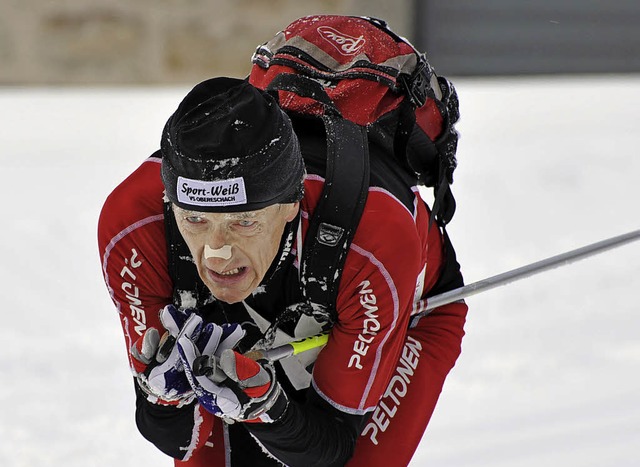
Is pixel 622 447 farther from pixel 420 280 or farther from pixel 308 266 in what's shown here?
pixel 308 266

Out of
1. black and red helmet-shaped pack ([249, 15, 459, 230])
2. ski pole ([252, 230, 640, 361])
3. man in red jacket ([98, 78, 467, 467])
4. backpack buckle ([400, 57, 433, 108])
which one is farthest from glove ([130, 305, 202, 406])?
backpack buckle ([400, 57, 433, 108])

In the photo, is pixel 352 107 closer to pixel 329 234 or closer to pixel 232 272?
pixel 329 234

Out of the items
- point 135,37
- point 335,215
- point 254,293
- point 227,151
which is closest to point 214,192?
point 227,151

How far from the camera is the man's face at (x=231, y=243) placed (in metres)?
1.78

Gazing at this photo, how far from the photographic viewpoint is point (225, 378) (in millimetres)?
1819

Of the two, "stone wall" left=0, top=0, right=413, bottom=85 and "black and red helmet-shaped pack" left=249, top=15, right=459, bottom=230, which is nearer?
"black and red helmet-shaped pack" left=249, top=15, right=459, bottom=230

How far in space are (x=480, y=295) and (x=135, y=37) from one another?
326 cm

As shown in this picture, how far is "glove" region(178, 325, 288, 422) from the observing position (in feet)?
5.91

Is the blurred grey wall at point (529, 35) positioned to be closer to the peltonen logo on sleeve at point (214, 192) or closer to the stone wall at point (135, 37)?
the stone wall at point (135, 37)

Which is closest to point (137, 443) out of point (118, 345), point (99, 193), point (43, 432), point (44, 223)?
point (43, 432)

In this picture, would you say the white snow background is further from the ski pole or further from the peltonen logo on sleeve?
the peltonen logo on sleeve

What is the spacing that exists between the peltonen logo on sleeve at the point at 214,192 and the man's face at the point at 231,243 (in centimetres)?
3

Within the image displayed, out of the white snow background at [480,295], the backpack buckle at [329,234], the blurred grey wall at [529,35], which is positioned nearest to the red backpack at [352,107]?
the backpack buckle at [329,234]

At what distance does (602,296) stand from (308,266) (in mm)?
2027
